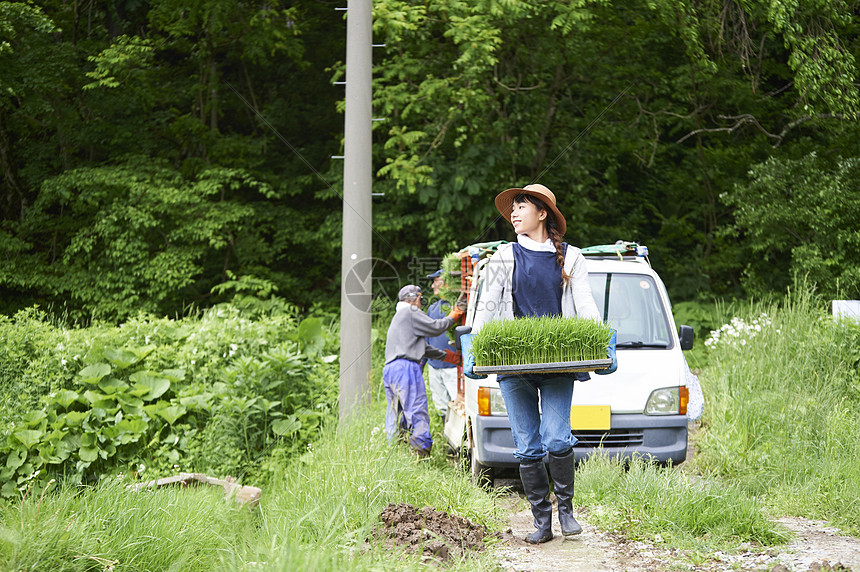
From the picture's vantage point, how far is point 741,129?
16500 millimetres

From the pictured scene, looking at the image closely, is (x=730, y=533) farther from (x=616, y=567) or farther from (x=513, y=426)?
(x=513, y=426)

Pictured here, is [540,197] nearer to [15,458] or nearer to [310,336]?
[310,336]

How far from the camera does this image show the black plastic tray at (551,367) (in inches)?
165

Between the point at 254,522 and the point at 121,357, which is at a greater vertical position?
the point at 121,357

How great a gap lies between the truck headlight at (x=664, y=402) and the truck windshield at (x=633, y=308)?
0.50 m

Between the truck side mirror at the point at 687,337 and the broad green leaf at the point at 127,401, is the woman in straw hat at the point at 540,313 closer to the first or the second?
the truck side mirror at the point at 687,337

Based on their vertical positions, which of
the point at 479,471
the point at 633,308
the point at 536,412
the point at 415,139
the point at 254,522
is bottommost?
the point at 254,522

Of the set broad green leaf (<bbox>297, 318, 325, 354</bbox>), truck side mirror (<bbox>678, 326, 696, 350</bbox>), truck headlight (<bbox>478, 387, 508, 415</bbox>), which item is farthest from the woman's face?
broad green leaf (<bbox>297, 318, 325, 354</bbox>)

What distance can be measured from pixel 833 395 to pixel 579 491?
3420 mm

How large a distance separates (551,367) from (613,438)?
2.13m

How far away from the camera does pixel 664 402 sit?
19.9 ft

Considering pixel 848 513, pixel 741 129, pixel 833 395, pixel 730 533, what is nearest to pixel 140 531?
pixel 730 533

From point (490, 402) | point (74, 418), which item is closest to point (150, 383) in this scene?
point (74, 418)

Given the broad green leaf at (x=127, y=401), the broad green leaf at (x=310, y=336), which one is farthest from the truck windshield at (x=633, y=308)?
the broad green leaf at (x=127, y=401)
